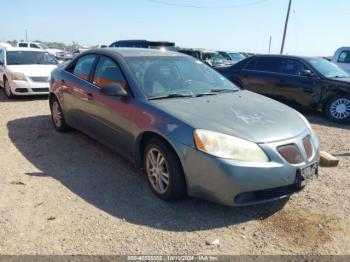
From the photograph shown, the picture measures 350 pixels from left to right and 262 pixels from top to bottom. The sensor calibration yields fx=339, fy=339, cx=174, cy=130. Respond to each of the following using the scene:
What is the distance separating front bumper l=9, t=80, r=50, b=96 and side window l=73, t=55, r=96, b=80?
4.32 metres

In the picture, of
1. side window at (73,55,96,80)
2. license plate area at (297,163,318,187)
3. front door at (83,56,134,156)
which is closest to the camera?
license plate area at (297,163,318,187)

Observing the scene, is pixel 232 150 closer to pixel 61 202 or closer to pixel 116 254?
pixel 116 254

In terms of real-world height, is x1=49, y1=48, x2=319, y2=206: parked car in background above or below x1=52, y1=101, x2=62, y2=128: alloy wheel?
above

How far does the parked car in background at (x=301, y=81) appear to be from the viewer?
7711mm

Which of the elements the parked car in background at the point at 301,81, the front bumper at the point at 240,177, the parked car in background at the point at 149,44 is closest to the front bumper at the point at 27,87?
the parked car in background at the point at 301,81

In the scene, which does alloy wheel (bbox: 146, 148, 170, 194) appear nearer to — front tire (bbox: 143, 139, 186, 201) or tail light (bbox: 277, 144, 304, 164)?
front tire (bbox: 143, 139, 186, 201)

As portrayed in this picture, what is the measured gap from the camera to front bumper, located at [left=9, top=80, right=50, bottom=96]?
29.4ft

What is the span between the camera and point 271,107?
3889mm

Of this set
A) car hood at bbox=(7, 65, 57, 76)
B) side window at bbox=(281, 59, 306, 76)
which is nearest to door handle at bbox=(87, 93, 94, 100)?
car hood at bbox=(7, 65, 57, 76)

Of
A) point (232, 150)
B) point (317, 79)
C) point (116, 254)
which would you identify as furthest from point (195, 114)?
point (317, 79)

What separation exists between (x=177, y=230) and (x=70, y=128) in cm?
362

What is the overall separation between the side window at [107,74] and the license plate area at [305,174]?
2.18 metres

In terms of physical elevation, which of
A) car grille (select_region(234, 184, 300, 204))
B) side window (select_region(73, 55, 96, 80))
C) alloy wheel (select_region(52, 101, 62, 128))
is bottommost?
alloy wheel (select_region(52, 101, 62, 128))

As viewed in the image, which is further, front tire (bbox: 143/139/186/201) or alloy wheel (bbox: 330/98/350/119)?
alloy wheel (bbox: 330/98/350/119)
